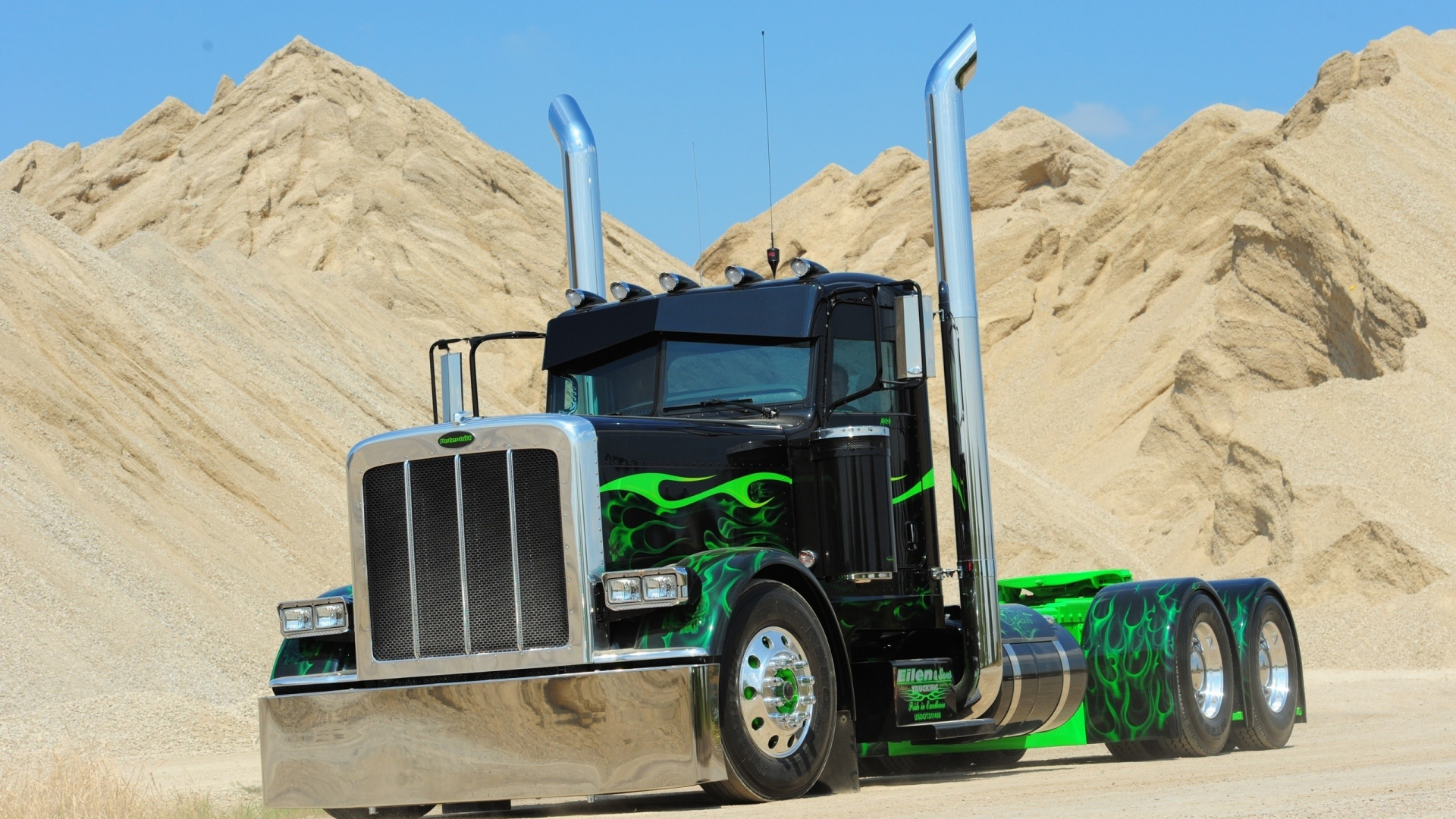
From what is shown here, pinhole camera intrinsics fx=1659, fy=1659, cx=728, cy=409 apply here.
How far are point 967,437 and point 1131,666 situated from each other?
2.69m

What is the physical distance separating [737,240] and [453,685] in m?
55.0

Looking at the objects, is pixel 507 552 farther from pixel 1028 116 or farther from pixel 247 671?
pixel 1028 116

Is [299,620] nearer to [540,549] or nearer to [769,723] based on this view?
[540,549]

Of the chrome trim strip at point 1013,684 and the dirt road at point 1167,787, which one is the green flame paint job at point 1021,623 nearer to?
the chrome trim strip at point 1013,684

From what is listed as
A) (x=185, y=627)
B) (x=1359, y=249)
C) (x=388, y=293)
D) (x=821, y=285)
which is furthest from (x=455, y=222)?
(x=821, y=285)

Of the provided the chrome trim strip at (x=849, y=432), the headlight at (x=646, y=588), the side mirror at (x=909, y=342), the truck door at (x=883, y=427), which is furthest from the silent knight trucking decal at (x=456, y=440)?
the side mirror at (x=909, y=342)

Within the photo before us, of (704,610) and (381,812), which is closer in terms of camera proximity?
(704,610)

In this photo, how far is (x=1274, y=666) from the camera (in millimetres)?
12516

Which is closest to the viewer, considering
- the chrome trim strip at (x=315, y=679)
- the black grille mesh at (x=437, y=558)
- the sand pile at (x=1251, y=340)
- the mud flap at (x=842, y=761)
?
the black grille mesh at (x=437, y=558)

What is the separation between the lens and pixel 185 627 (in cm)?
2017

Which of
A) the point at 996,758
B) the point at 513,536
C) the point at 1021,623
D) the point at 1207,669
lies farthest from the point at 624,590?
the point at 1207,669

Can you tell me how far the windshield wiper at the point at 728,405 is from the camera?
9305 mm

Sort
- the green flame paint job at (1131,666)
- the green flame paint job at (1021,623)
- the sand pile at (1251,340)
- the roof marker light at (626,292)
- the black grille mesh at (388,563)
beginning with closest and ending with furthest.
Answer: the black grille mesh at (388,563) < the roof marker light at (626,292) < the green flame paint job at (1021,623) < the green flame paint job at (1131,666) < the sand pile at (1251,340)

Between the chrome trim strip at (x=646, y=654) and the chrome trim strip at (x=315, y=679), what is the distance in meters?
1.38
